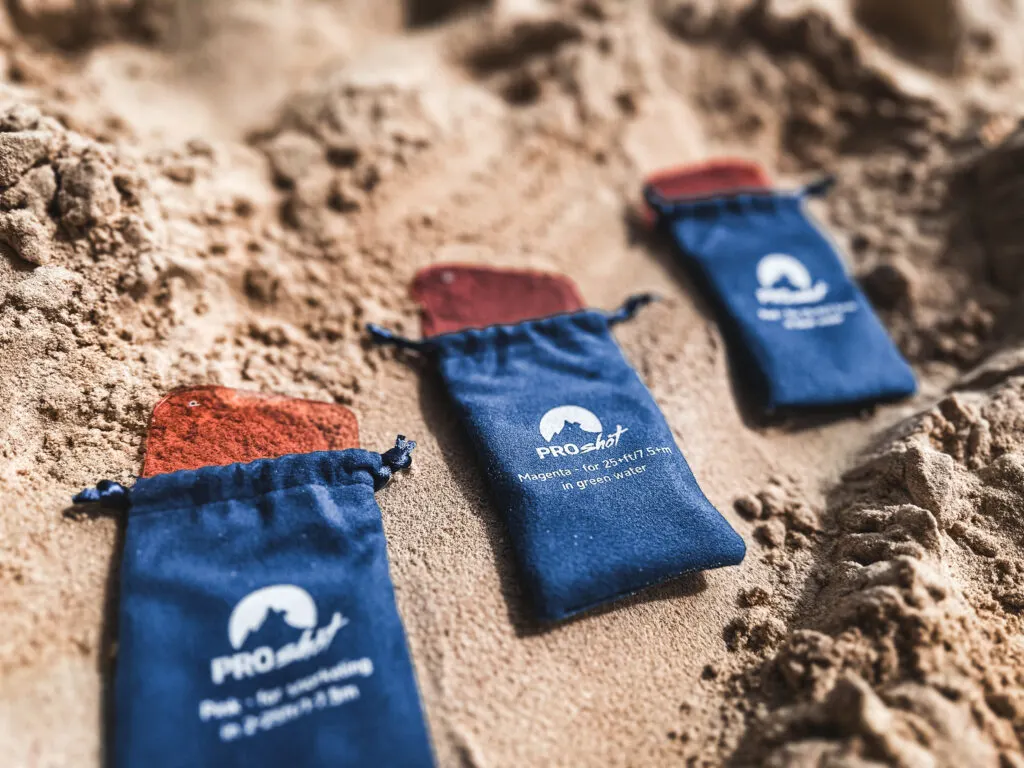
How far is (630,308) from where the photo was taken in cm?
212

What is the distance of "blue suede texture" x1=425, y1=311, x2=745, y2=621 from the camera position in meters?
1.55

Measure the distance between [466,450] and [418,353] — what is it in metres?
0.33

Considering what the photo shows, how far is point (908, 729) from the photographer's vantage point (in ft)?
4.25

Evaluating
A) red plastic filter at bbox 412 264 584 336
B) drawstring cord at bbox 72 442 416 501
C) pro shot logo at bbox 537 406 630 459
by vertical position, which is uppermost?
red plastic filter at bbox 412 264 584 336

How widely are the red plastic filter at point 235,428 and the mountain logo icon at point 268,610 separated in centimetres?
35

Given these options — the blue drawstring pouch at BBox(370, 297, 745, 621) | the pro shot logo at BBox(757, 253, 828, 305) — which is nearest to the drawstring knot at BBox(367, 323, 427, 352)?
the blue drawstring pouch at BBox(370, 297, 745, 621)

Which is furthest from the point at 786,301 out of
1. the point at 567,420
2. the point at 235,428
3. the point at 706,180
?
the point at 235,428

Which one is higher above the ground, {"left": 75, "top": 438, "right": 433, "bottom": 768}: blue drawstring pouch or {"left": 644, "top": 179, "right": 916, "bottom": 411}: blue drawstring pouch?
{"left": 644, "top": 179, "right": 916, "bottom": 411}: blue drawstring pouch

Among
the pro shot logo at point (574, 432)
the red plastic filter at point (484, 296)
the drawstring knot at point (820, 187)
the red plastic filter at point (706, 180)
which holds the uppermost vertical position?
the red plastic filter at point (706, 180)

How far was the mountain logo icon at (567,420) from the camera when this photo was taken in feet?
5.76

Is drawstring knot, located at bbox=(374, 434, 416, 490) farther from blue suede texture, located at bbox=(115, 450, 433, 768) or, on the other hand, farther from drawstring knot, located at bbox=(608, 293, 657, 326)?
drawstring knot, located at bbox=(608, 293, 657, 326)

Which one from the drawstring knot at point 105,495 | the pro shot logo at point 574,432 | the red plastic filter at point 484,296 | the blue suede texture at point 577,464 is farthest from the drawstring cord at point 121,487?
the red plastic filter at point 484,296

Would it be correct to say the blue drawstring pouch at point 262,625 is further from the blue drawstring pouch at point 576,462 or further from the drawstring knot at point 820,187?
the drawstring knot at point 820,187

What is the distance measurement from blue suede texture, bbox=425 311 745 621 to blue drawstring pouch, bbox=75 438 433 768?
30 centimetres
